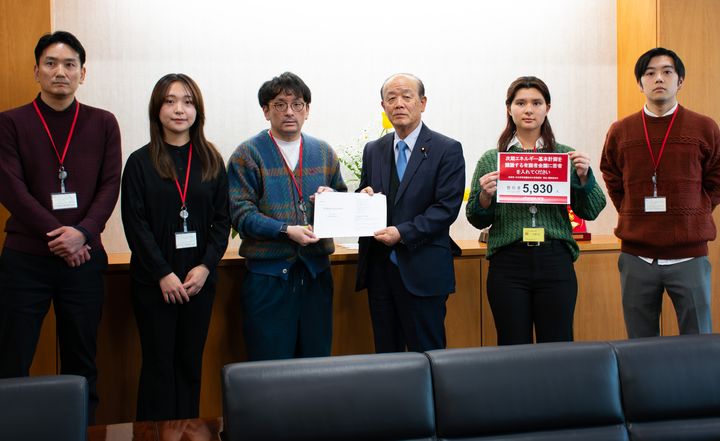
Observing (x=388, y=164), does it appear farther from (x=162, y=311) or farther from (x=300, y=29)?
(x=300, y=29)

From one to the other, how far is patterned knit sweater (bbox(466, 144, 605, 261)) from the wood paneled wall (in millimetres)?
2072

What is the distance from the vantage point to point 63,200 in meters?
2.78

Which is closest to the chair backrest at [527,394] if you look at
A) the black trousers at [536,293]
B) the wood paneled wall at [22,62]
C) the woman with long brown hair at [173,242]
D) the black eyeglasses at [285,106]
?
the black trousers at [536,293]

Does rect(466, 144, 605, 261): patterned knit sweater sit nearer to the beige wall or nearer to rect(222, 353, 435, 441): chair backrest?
rect(222, 353, 435, 441): chair backrest

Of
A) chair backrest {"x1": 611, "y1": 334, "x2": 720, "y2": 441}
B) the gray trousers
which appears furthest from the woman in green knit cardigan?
chair backrest {"x1": 611, "y1": 334, "x2": 720, "y2": 441}

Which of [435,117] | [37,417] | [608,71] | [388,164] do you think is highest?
[608,71]

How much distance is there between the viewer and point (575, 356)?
1744 millimetres

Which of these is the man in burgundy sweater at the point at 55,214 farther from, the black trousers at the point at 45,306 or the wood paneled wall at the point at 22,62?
the wood paneled wall at the point at 22,62

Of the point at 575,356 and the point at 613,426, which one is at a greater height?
the point at 575,356

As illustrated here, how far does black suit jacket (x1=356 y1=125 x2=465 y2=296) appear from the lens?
9.57 ft

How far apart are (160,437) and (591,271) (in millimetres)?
2820

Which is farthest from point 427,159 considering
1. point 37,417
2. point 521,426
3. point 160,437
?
point 37,417

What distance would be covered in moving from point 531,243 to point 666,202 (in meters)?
0.66

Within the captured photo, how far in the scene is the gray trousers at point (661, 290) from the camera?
9.95ft
